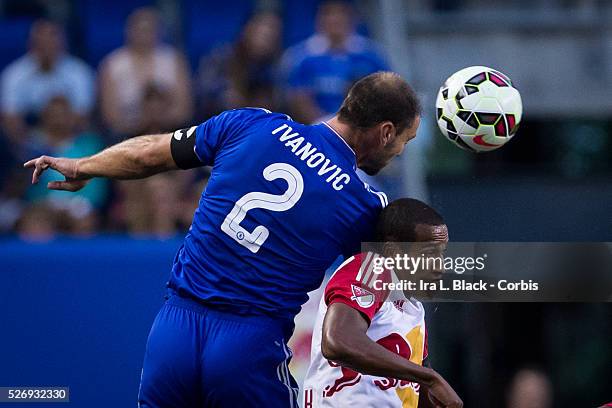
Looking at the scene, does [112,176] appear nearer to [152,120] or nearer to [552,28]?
[152,120]

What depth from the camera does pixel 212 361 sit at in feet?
15.2

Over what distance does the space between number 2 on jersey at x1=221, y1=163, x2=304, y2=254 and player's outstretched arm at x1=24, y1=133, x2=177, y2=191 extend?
0.46 m

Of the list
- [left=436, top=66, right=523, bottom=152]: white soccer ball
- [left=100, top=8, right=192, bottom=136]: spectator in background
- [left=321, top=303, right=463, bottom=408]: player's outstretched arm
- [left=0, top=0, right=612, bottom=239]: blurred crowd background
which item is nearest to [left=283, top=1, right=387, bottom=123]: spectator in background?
[left=0, top=0, right=612, bottom=239]: blurred crowd background

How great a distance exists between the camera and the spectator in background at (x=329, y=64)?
9766mm

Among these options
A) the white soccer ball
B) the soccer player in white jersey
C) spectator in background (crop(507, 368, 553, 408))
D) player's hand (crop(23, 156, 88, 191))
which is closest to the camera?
the soccer player in white jersey

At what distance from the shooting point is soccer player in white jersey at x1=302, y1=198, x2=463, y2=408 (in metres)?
4.48

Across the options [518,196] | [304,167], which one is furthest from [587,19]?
[304,167]

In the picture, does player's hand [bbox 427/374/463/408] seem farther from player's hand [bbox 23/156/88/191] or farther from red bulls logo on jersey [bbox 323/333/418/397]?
player's hand [bbox 23/156/88/191]

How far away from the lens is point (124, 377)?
23.9 feet

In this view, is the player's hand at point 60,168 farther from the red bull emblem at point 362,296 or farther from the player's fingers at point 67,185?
the red bull emblem at point 362,296

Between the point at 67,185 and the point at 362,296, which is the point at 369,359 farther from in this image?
the point at 67,185

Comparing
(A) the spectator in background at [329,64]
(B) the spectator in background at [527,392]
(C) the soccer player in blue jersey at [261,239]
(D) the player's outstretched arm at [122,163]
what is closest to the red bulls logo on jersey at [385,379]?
(C) the soccer player in blue jersey at [261,239]

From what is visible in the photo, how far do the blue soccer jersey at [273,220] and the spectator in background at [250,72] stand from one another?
496 cm

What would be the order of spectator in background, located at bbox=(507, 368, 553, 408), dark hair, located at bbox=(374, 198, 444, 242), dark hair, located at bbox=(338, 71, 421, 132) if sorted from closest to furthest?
dark hair, located at bbox=(374, 198, 444, 242)
dark hair, located at bbox=(338, 71, 421, 132)
spectator in background, located at bbox=(507, 368, 553, 408)
